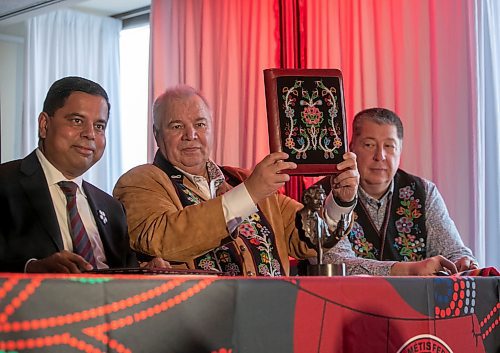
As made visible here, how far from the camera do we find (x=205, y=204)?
215 centimetres

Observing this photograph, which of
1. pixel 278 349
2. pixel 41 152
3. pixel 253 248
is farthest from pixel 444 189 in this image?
pixel 278 349

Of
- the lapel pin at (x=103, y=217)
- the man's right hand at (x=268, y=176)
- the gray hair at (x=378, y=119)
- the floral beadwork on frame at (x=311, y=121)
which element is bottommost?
the lapel pin at (x=103, y=217)

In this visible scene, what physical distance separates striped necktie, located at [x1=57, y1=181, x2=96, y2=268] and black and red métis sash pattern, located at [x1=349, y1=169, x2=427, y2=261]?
37.2 inches

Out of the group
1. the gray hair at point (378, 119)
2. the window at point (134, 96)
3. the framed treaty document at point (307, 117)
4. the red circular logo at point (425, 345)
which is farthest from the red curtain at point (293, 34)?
the red circular logo at point (425, 345)

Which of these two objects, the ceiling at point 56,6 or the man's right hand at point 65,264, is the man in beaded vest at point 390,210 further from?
the ceiling at point 56,6

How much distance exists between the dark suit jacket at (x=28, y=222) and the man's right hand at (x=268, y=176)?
49 centimetres

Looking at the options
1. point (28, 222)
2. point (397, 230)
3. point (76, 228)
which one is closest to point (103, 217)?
point (76, 228)

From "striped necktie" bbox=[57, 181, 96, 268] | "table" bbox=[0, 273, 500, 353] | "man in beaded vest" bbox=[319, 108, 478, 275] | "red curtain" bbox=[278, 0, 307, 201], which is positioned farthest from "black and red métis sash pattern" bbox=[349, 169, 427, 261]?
"red curtain" bbox=[278, 0, 307, 201]

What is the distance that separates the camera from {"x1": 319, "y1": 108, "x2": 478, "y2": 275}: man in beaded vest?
2711mm

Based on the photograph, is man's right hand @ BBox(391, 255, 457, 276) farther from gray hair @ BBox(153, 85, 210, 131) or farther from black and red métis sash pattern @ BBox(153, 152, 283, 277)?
gray hair @ BBox(153, 85, 210, 131)

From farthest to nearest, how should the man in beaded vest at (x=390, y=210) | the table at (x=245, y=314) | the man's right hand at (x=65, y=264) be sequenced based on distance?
the man in beaded vest at (x=390, y=210) → the man's right hand at (x=65, y=264) → the table at (x=245, y=314)

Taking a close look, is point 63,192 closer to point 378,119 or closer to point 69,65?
point 378,119

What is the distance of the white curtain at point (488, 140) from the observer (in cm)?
332

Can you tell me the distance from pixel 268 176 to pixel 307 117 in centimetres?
18
